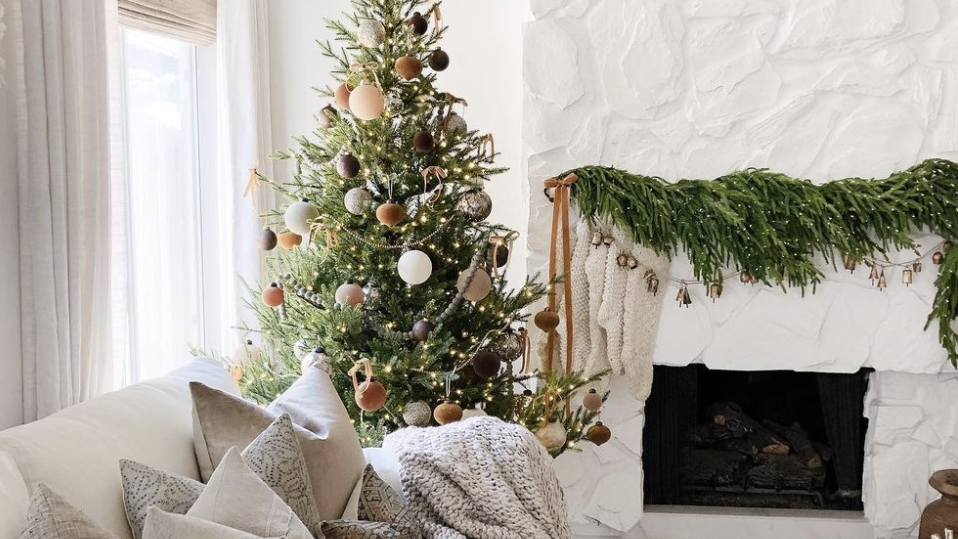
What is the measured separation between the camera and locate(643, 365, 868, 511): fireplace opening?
125 inches

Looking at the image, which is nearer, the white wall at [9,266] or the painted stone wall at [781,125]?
the white wall at [9,266]

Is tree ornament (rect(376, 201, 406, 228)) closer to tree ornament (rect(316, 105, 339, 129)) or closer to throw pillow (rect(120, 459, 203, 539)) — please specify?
tree ornament (rect(316, 105, 339, 129))

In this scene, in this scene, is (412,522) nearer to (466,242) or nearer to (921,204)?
(466,242)

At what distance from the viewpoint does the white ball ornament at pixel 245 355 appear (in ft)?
7.84

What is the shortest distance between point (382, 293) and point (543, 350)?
88 centimetres

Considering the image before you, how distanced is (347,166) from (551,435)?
3.08 feet

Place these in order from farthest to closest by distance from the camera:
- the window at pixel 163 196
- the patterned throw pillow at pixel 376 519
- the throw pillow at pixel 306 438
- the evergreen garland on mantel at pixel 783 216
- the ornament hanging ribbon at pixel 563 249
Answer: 1. the ornament hanging ribbon at pixel 563 249
2. the evergreen garland on mantel at pixel 783 216
3. the window at pixel 163 196
4. the throw pillow at pixel 306 438
5. the patterned throw pillow at pixel 376 519

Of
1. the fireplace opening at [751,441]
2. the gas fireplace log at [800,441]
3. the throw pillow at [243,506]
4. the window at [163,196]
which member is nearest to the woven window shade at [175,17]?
the window at [163,196]

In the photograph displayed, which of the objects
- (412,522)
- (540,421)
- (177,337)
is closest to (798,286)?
(540,421)

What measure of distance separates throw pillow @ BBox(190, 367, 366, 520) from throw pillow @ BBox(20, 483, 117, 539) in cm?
43

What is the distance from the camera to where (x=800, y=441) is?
3.24m

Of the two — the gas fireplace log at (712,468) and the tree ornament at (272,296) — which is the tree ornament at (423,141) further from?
the gas fireplace log at (712,468)

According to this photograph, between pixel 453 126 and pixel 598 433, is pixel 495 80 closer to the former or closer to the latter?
pixel 453 126

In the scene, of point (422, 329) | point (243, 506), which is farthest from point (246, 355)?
point (243, 506)
